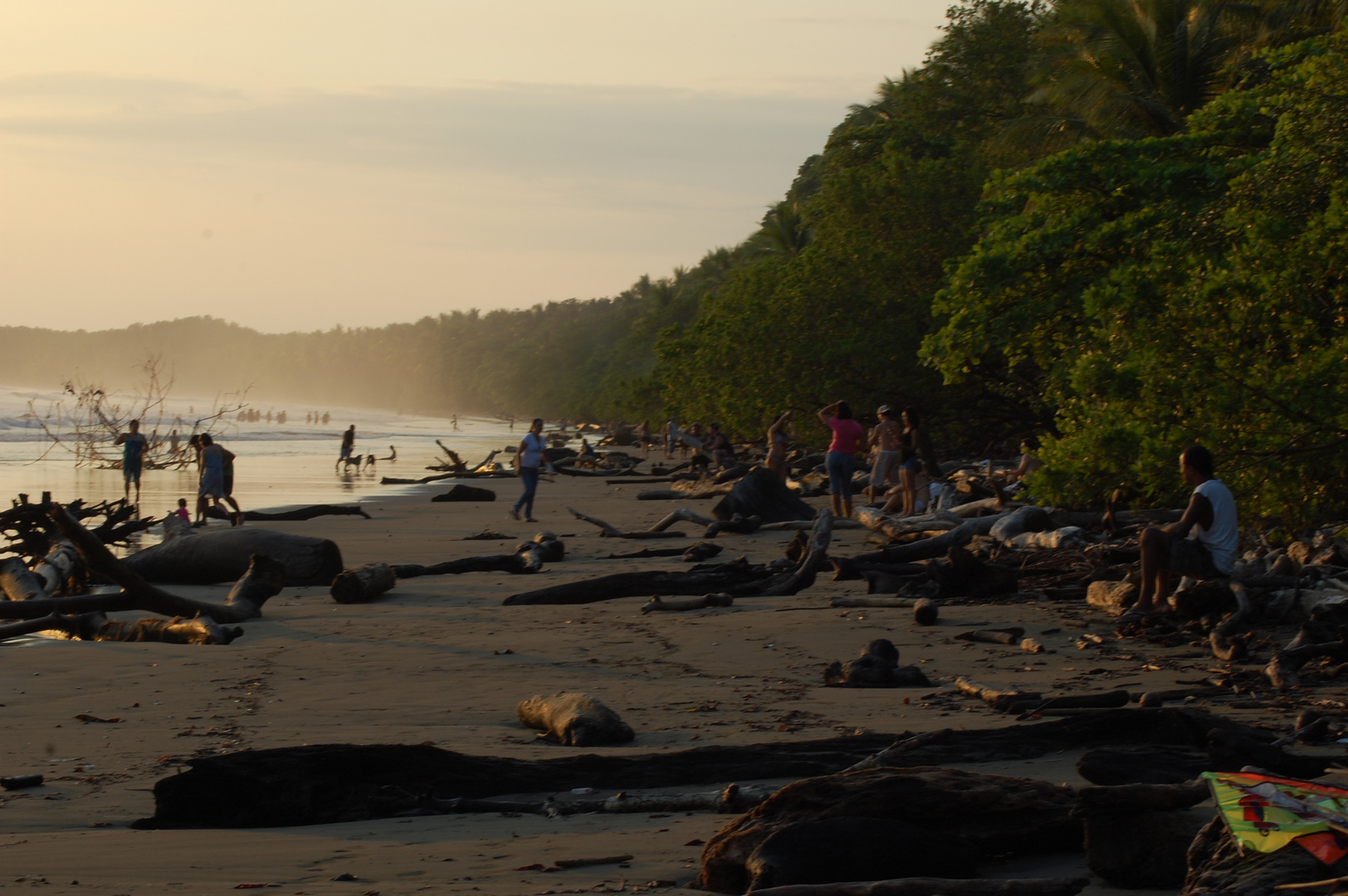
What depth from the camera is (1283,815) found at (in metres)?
2.66

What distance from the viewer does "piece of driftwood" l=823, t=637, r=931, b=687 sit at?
6367 mm

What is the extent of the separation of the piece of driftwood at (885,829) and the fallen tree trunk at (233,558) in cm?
889

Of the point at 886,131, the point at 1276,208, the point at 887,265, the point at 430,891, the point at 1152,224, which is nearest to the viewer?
the point at 430,891

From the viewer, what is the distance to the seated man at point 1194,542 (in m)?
7.62

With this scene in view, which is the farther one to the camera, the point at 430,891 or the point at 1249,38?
the point at 1249,38

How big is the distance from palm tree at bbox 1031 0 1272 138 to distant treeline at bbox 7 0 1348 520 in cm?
5

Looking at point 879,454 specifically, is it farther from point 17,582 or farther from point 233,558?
point 17,582

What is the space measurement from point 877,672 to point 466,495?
724 inches

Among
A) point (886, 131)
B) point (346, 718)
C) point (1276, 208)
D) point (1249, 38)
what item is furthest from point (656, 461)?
point (346, 718)

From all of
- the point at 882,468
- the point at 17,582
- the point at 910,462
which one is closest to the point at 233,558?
the point at 17,582

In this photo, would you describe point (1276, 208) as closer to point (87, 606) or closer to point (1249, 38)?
point (87, 606)

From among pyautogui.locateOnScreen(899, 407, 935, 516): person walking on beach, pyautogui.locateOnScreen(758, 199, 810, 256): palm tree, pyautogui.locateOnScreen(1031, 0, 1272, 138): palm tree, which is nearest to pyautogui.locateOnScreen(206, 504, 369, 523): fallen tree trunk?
pyautogui.locateOnScreen(899, 407, 935, 516): person walking on beach

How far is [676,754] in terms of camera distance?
4.47 m

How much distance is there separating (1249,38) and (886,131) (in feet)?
45.2
